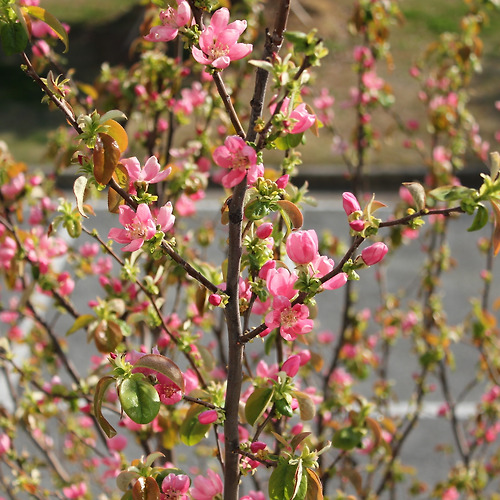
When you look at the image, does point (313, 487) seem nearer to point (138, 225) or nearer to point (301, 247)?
point (301, 247)

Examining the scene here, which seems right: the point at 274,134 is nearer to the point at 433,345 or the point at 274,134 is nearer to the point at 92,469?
the point at 433,345

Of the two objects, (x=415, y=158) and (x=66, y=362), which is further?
(x=415, y=158)

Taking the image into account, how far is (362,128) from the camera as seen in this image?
245 cm

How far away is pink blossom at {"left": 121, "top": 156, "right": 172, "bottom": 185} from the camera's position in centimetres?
106

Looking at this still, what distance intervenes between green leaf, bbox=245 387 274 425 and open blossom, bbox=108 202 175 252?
304 millimetres

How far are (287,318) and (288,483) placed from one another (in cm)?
24

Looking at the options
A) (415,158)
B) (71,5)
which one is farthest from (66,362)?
(71,5)

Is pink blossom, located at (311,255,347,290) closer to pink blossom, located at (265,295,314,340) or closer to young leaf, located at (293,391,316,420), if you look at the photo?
pink blossom, located at (265,295,314,340)

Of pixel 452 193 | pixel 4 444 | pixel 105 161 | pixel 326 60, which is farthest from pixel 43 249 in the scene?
pixel 326 60

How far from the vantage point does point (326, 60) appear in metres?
8.91

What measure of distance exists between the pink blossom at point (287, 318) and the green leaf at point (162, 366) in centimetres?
15

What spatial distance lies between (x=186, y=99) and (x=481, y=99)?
662cm

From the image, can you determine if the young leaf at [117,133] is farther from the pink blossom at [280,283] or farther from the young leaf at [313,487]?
the young leaf at [313,487]

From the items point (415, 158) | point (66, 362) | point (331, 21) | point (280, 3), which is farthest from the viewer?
point (331, 21)
